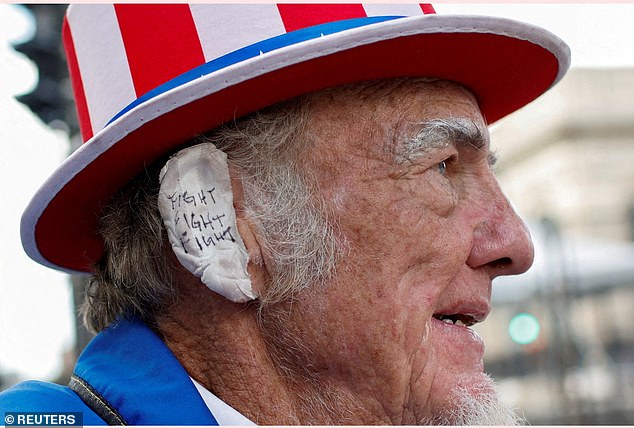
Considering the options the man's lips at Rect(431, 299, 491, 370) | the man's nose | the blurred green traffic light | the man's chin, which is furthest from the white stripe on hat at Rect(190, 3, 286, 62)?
the blurred green traffic light

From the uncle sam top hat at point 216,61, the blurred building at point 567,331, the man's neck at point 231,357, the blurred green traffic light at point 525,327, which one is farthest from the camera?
the blurred green traffic light at point 525,327

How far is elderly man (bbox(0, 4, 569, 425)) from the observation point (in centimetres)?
220

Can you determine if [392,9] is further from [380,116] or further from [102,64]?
[102,64]

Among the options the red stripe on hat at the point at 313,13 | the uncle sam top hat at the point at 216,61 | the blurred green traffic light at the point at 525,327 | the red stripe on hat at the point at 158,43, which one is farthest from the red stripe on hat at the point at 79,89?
the blurred green traffic light at the point at 525,327

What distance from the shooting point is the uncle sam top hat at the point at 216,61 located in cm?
215

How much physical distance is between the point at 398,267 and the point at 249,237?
1.34ft

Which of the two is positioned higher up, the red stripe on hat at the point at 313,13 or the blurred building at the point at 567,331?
the red stripe on hat at the point at 313,13

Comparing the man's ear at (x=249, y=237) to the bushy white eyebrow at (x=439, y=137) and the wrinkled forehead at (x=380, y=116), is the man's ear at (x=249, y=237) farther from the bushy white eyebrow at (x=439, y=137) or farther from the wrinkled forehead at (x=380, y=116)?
the bushy white eyebrow at (x=439, y=137)

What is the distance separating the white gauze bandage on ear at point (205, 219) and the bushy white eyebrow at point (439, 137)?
0.49 meters

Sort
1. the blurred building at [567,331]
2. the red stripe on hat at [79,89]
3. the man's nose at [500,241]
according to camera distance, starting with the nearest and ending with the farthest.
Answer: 1. the man's nose at [500,241]
2. the red stripe on hat at [79,89]
3. the blurred building at [567,331]

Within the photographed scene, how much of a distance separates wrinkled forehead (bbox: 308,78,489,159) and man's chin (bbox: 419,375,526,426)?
0.68 meters

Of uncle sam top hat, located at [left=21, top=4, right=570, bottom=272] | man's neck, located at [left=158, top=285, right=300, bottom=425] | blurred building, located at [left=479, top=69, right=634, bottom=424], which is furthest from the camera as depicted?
blurred building, located at [left=479, top=69, right=634, bottom=424]

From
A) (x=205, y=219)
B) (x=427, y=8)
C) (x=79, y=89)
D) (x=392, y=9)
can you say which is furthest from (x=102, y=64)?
(x=427, y=8)

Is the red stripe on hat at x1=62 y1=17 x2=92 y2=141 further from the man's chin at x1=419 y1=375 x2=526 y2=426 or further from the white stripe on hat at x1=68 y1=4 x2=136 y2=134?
the man's chin at x1=419 y1=375 x2=526 y2=426
